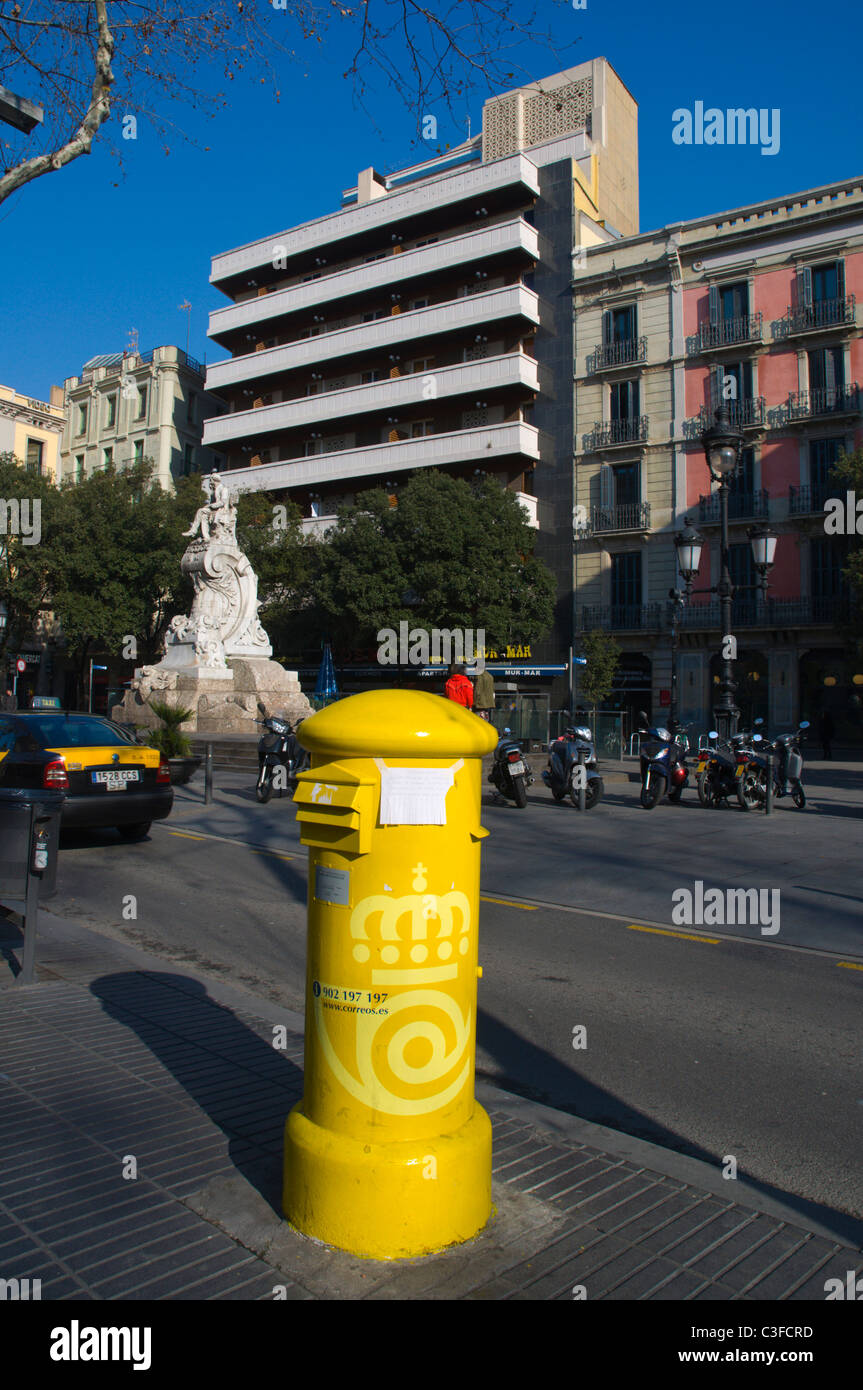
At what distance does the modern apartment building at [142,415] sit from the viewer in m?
51.6

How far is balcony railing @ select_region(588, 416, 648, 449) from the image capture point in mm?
36156

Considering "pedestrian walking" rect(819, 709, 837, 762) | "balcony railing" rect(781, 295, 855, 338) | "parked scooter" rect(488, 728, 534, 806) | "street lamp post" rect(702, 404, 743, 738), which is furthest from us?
"balcony railing" rect(781, 295, 855, 338)

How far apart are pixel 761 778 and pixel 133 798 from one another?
9.18 meters

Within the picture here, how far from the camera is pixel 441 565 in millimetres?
32812

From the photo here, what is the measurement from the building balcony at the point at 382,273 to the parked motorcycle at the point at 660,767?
97.9ft

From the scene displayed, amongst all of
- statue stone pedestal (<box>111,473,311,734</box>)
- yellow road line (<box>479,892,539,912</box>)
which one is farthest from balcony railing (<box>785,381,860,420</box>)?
yellow road line (<box>479,892,539,912</box>)

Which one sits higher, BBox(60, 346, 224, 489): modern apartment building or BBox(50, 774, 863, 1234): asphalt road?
BBox(60, 346, 224, 489): modern apartment building

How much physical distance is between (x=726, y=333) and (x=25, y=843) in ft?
115

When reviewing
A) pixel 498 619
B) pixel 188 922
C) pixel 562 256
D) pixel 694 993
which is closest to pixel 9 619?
pixel 498 619

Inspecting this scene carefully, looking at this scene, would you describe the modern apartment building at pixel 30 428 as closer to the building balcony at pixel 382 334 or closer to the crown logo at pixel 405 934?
the building balcony at pixel 382 334

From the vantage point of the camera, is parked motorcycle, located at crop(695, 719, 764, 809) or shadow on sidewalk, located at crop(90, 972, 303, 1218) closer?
shadow on sidewalk, located at crop(90, 972, 303, 1218)

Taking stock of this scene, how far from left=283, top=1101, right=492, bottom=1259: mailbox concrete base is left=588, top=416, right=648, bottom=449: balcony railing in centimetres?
3609

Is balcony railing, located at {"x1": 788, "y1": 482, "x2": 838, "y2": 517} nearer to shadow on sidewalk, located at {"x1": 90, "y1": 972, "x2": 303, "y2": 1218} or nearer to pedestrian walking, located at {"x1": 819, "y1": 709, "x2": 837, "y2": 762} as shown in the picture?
pedestrian walking, located at {"x1": 819, "y1": 709, "x2": 837, "y2": 762}

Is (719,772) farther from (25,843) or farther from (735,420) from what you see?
(735,420)
